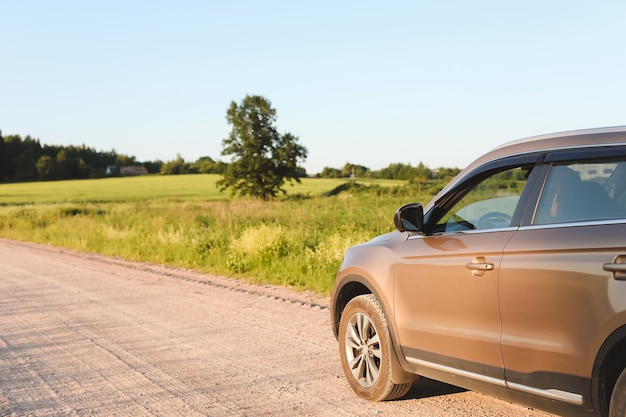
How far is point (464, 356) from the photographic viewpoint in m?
4.34

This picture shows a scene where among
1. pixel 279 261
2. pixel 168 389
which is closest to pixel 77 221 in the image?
pixel 279 261

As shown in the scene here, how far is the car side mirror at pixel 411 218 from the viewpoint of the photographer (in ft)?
15.7

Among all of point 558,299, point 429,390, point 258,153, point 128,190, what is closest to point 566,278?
point 558,299

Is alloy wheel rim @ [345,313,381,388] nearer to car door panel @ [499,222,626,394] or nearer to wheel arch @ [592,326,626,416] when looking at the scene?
car door panel @ [499,222,626,394]

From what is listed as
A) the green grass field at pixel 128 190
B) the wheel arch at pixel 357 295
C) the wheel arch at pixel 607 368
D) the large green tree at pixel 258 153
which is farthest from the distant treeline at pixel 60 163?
the wheel arch at pixel 607 368

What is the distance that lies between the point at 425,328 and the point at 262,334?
3.53 metres

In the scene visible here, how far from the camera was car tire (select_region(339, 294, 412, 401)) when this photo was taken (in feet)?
16.7

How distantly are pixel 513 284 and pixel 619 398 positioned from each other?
83 centimetres

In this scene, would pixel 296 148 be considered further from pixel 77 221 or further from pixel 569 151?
pixel 569 151

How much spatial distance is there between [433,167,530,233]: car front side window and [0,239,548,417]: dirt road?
128 cm

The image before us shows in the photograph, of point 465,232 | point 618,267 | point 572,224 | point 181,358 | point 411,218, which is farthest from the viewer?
point 181,358

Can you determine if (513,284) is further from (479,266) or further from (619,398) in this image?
(619,398)

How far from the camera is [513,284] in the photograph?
3.91 metres

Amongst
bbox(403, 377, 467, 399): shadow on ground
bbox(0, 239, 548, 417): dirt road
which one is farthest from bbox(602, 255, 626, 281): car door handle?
bbox(403, 377, 467, 399): shadow on ground
